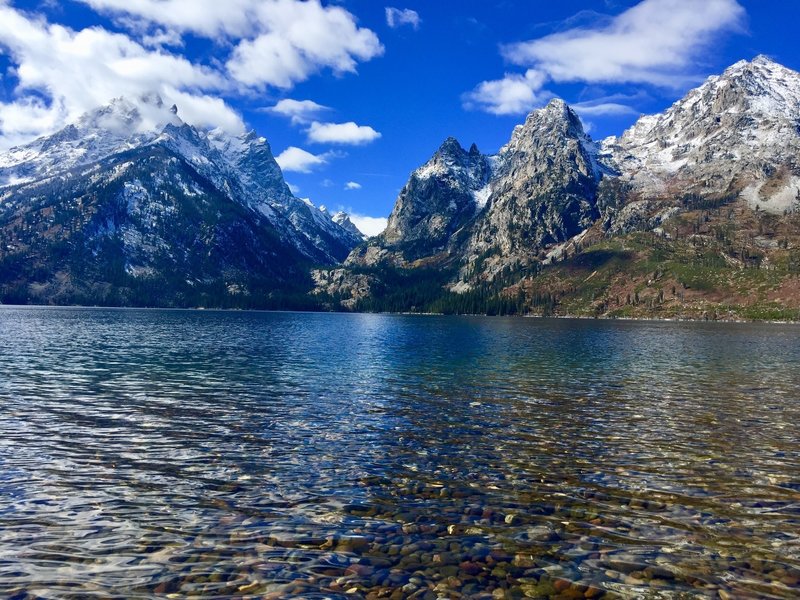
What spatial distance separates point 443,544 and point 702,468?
55.3ft

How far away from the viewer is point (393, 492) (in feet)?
74.9

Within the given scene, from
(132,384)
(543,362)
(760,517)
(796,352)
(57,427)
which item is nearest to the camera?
(760,517)

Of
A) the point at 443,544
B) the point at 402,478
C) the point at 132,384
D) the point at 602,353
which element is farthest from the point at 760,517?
the point at 602,353

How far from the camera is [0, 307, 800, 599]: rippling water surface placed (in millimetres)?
15492

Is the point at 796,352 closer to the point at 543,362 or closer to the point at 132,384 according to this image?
the point at 543,362

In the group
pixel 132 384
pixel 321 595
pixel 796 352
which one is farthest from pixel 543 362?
pixel 321 595

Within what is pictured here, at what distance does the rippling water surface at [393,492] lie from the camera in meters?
15.5

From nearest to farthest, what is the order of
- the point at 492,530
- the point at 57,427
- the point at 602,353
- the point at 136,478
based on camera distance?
the point at 492,530, the point at 136,478, the point at 57,427, the point at 602,353

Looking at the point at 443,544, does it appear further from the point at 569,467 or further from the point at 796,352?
the point at 796,352

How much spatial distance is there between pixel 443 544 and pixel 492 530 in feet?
7.47

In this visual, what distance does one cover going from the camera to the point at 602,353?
98250 millimetres

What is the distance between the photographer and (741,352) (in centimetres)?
10288

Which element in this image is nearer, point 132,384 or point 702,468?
point 702,468

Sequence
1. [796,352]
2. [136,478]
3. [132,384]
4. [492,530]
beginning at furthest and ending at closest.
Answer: [796,352] → [132,384] → [136,478] → [492,530]
